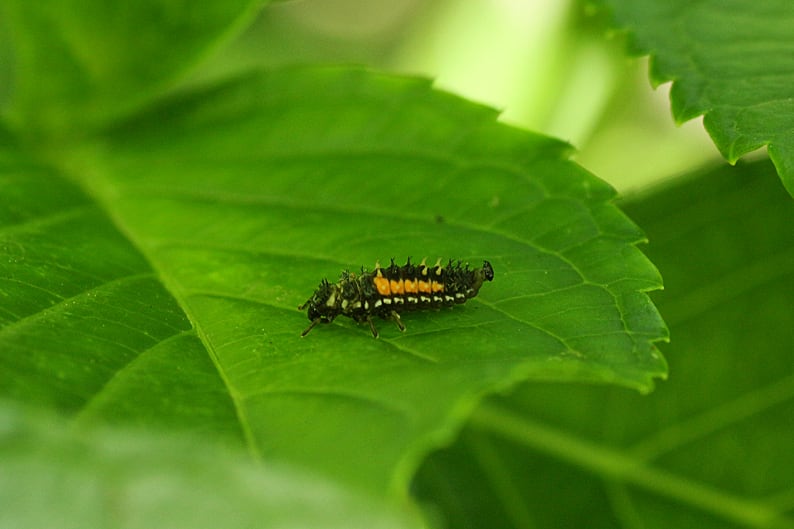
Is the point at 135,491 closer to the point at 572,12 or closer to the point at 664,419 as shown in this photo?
the point at 664,419

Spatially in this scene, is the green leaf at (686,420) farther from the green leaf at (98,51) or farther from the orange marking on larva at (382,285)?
the green leaf at (98,51)

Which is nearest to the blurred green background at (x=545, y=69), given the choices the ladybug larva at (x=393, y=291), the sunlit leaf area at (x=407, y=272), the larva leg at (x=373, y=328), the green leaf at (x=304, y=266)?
the sunlit leaf area at (x=407, y=272)

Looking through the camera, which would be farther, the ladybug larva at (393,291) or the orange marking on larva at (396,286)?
the orange marking on larva at (396,286)

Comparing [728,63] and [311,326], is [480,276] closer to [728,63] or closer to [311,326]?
[311,326]

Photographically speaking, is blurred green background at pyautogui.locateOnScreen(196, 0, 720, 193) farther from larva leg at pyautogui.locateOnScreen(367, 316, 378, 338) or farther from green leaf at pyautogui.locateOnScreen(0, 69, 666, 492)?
larva leg at pyautogui.locateOnScreen(367, 316, 378, 338)

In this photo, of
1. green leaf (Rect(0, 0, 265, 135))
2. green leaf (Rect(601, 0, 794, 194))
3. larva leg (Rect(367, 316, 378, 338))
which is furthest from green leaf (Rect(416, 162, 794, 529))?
green leaf (Rect(0, 0, 265, 135))

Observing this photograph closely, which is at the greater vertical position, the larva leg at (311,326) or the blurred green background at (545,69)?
the blurred green background at (545,69)

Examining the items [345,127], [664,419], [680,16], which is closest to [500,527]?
[664,419]
